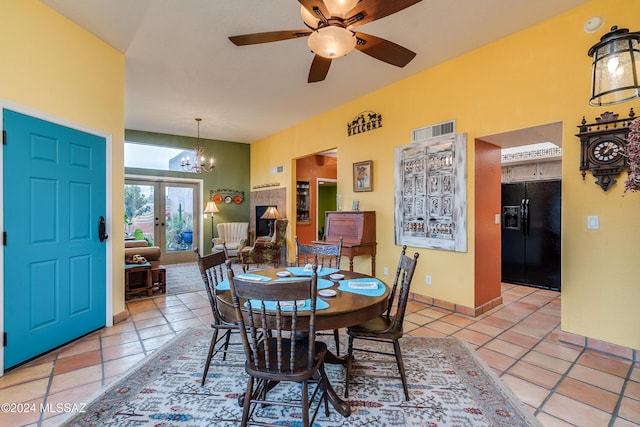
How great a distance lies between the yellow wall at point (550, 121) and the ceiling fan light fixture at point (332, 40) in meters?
1.68

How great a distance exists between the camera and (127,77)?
13.4 feet

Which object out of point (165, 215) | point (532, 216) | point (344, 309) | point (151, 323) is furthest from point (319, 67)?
point (165, 215)

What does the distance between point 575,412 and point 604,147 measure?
203 cm

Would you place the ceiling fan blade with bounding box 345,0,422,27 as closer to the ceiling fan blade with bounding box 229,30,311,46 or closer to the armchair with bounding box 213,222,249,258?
the ceiling fan blade with bounding box 229,30,311,46

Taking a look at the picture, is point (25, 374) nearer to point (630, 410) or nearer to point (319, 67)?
point (319, 67)

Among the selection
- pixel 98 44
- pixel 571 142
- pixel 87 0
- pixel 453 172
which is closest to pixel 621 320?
pixel 571 142

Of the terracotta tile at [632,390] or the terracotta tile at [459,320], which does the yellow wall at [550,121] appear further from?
the terracotta tile at [632,390]

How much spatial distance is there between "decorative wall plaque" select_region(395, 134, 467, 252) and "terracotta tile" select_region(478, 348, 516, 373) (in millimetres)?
1215

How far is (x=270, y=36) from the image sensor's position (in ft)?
7.13

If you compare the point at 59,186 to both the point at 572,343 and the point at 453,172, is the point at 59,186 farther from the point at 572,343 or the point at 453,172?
the point at 572,343

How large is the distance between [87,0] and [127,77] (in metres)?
1.66

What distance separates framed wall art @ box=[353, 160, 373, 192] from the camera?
15.0ft

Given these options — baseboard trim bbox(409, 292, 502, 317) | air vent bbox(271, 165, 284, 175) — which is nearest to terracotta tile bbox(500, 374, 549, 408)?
baseboard trim bbox(409, 292, 502, 317)

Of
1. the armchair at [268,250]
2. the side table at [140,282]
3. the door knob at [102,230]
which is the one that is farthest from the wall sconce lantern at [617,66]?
the armchair at [268,250]
